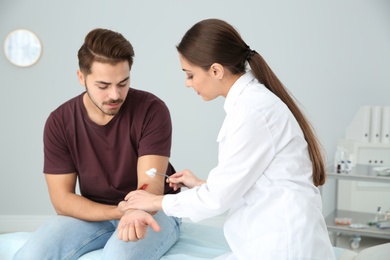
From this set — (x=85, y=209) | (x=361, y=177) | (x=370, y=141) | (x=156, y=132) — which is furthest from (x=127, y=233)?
(x=370, y=141)

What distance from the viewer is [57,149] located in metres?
2.24

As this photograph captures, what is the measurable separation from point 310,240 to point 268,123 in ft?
1.12

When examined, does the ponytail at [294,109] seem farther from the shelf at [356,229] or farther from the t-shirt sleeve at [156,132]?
the shelf at [356,229]

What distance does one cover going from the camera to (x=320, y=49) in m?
4.07

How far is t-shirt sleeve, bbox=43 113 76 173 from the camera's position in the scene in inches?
88.3

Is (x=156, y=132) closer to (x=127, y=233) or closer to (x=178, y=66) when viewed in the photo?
(x=127, y=233)

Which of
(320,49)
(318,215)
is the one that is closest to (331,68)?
(320,49)

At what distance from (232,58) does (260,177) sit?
382mm

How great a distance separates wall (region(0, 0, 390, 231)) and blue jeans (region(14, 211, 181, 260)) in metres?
2.15

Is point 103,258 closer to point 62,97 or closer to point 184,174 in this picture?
point 184,174

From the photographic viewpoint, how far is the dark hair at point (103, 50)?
2117 mm

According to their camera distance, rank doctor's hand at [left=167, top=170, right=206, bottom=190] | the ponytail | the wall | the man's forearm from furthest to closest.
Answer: the wall
the man's forearm
doctor's hand at [left=167, top=170, right=206, bottom=190]
the ponytail

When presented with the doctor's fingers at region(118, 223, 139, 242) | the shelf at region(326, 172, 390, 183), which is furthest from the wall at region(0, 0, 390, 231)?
the doctor's fingers at region(118, 223, 139, 242)

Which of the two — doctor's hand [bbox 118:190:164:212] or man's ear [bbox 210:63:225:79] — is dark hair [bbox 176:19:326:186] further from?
doctor's hand [bbox 118:190:164:212]
